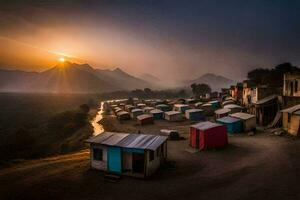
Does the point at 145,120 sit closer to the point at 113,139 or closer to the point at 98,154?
the point at 113,139

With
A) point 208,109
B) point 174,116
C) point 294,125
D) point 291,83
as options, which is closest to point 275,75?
point 208,109

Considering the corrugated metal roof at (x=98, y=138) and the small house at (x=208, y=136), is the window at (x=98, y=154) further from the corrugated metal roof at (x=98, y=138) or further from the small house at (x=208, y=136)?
the small house at (x=208, y=136)

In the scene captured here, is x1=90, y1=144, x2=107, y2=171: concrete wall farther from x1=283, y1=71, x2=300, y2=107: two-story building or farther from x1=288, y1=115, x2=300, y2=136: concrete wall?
x1=283, y1=71, x2=300, y2=107: two-story building

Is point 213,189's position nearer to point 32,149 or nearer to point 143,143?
point 143,143

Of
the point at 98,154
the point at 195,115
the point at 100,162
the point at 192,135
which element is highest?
the point at 192,135

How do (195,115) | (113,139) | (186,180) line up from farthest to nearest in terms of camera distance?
(195,115), (113,139), (186,180)

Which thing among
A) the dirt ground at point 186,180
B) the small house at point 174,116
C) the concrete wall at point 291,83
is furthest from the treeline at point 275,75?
the dirt ground at point 186,180

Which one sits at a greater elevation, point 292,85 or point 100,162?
point 292,85
